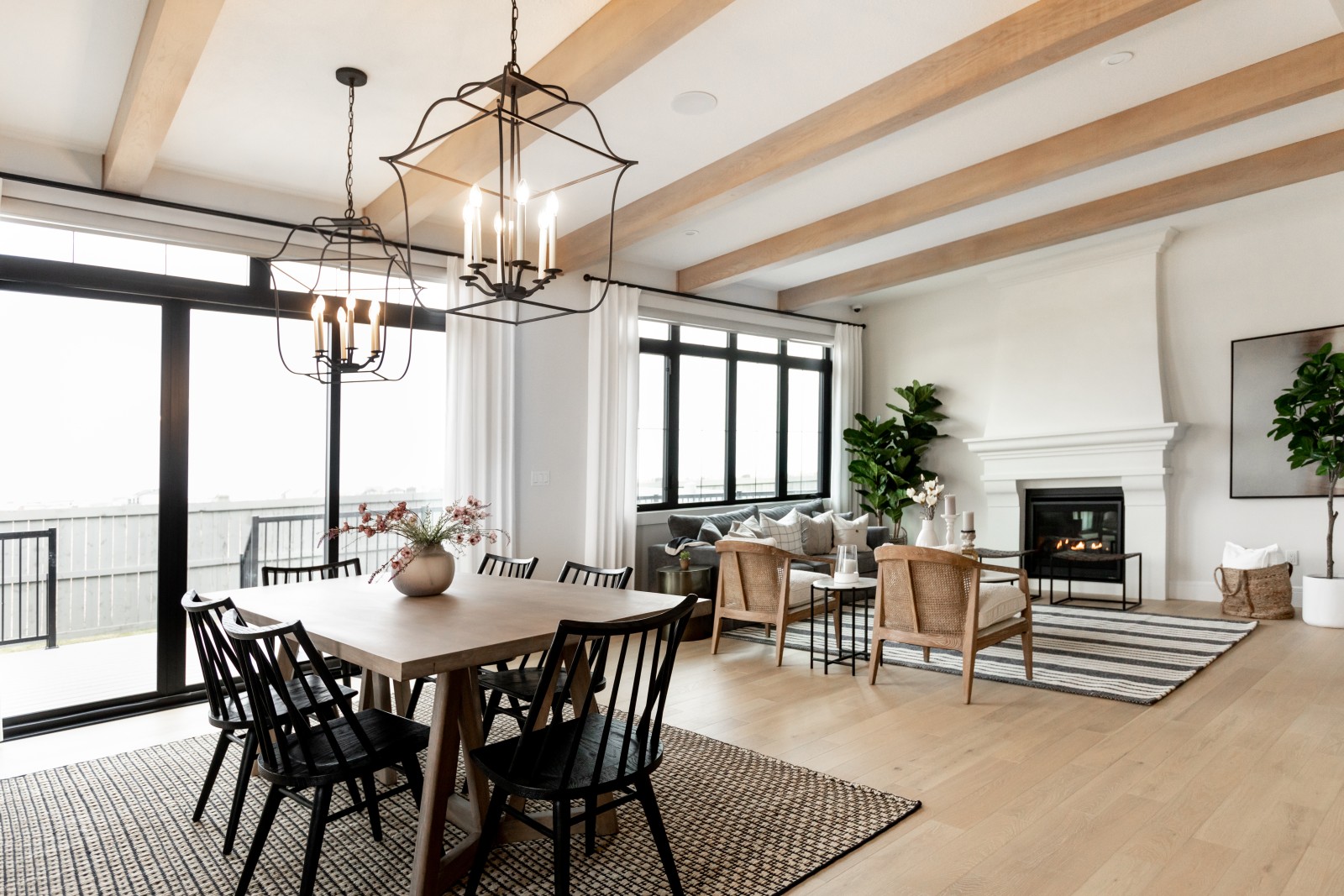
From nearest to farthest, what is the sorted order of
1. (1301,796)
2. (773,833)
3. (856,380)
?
(773,833)
(1301,796)
(856,380)

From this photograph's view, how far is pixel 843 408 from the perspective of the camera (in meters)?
8.45

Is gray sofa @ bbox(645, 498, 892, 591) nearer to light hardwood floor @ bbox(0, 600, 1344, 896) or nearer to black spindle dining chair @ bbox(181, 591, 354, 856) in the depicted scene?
light hardwood floor @ bbox(0, 600, 1344, 896)

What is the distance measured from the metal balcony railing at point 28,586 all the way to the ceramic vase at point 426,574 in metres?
2.36

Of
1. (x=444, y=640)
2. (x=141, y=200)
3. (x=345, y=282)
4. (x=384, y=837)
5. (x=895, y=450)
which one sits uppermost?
(x=141, y=200)

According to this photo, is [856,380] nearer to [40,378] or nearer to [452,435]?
[452,435]

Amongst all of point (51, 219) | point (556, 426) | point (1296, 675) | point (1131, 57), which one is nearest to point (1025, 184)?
point (1131, 57)

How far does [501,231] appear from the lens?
212cm

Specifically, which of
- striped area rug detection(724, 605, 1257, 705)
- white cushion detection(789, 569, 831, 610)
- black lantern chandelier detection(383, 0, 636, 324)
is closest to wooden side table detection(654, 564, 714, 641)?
striped area rug detection(724, 605, 1257, 705)

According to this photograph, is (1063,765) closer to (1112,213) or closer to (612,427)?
(612,427)

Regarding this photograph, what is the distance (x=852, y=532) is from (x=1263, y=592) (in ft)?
9.92

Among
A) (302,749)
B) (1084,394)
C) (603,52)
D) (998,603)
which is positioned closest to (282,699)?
(302,749)

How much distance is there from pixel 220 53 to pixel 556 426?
3237 millimetres

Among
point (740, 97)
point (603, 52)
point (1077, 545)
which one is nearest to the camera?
point (603, 52)

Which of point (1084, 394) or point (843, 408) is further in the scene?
point (843, 408)
